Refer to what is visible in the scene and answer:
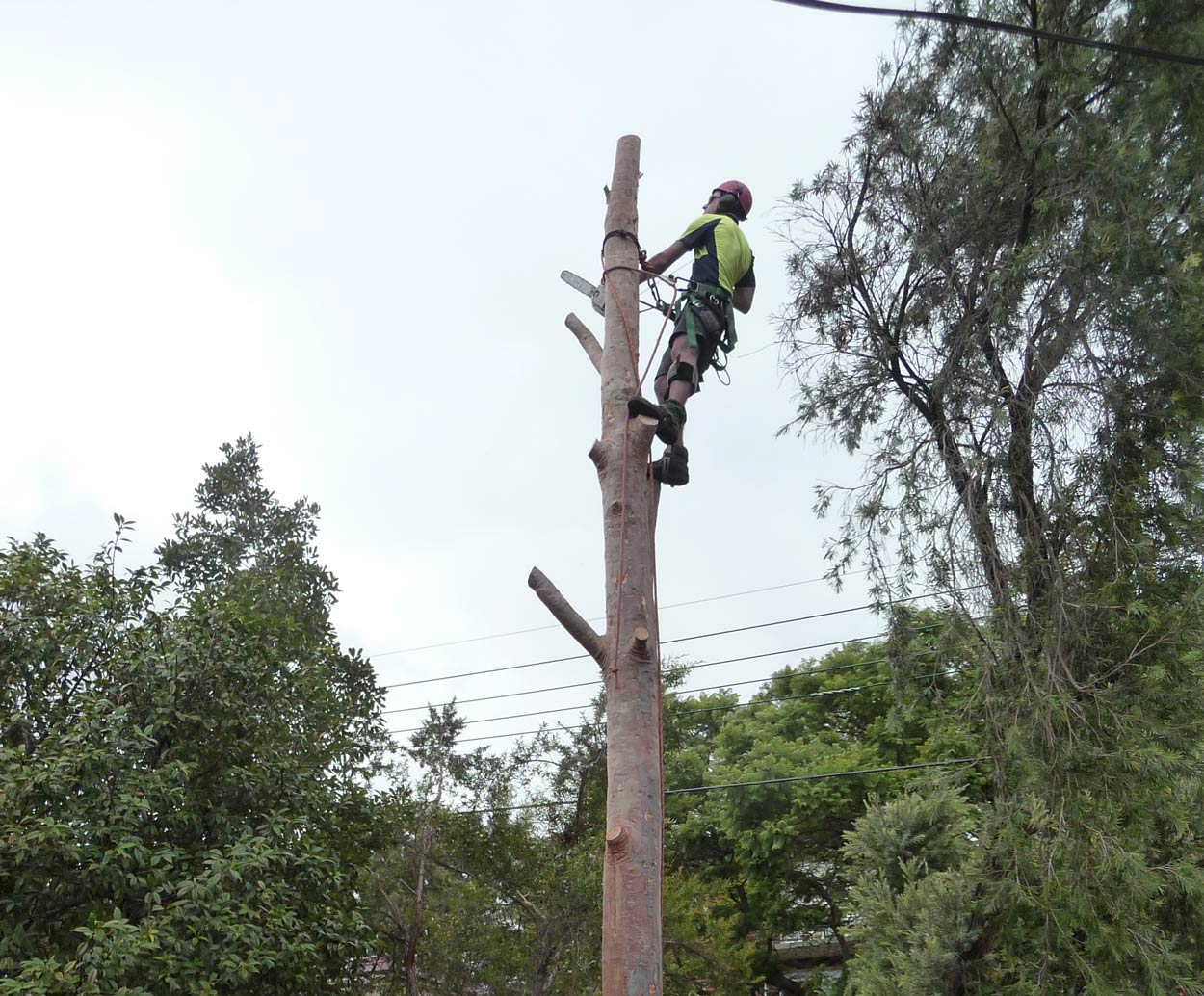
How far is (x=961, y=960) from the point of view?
299 inches

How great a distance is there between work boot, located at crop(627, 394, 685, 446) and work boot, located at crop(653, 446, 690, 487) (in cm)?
6

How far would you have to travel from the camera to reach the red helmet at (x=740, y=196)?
15.7 ft

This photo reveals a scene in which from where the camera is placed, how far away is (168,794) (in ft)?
17.8

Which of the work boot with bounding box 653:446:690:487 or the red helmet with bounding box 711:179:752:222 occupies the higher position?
the red helmet with bounding box 711:179:752:222

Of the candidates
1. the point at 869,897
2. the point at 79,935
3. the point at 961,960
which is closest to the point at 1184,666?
the point at 961,960

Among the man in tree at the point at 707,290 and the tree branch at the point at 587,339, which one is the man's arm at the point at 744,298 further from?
the tree branch at the point at 587,339

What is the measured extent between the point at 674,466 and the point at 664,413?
0.29m

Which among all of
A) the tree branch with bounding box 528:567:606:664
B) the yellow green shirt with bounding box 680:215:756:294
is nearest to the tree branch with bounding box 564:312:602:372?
the yellow green shirt with bounding box 680:215:756:294

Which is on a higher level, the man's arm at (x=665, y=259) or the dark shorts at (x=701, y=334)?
the man's arm at (x=665, y=259)

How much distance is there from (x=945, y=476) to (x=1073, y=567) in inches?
38.0

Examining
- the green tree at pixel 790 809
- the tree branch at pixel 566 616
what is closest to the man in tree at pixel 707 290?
the tree branch at pixel 566 616

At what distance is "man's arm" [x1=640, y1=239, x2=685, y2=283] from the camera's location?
438 centimetres

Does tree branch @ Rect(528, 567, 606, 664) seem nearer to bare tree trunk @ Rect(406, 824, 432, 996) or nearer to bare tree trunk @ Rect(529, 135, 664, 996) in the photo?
bare tree trunk @ Rect(529, 135, 664, 996)

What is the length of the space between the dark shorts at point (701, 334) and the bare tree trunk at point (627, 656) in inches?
17.2
